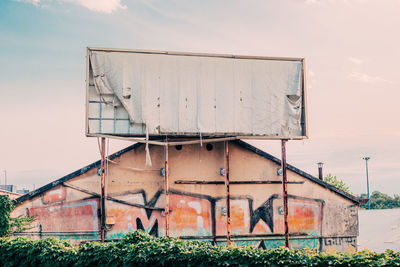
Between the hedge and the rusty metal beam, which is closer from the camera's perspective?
the hedge

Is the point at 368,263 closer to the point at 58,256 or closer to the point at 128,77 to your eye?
the point at 58,256

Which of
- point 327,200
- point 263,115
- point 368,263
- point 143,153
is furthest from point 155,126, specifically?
point 368,263

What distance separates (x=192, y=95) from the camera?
21844mm

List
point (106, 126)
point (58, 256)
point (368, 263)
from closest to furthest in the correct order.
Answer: point (368, 263) < point (58, 256) < point (106, 126)

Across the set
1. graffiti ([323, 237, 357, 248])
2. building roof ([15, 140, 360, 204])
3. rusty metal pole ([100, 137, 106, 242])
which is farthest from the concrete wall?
rusty metal pole ([100, 137, 106, 242])

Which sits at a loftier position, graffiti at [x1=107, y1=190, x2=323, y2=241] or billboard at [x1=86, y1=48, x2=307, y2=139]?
billboard at [x1=86, y1=48, x2=307, y2=139]

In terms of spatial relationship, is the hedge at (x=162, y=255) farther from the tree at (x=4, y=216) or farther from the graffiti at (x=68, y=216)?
the graffiti at (x=68, y=216)

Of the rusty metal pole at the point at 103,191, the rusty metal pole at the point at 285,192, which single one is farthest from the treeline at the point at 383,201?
the rusty metal pole at the point at 103,191

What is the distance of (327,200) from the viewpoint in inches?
910

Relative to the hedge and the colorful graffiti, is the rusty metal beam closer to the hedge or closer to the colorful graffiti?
the colorful graffiti

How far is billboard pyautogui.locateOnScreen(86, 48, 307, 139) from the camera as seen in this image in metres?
21.3

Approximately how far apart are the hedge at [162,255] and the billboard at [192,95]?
22.5 ft

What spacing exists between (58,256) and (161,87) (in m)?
9.97

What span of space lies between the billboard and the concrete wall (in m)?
1.66
